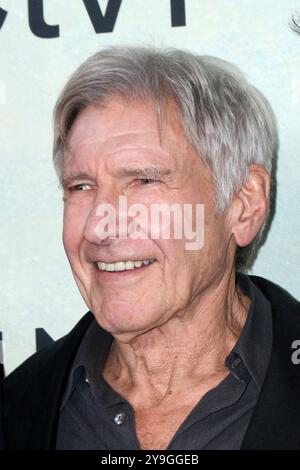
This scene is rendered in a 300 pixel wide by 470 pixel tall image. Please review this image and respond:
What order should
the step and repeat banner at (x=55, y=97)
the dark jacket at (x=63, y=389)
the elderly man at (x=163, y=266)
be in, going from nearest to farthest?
the dark jacket at (x=63, y=389) < the elderly man at (x=163, y=266) < the step and repeat banner at (x=55, y=97)

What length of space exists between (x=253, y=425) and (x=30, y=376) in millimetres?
540

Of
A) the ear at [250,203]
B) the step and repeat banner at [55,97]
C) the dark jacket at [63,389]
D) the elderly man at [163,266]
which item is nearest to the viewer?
the dark jacket at [63,389]

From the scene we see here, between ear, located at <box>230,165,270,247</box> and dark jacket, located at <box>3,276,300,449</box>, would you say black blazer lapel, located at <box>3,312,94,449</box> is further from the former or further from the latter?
ear, located at <box>230,165,270,247</box>

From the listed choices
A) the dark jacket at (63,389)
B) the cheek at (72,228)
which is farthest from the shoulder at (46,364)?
the cheek at (72,228)

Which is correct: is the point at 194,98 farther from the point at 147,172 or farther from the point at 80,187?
the point at 80,187

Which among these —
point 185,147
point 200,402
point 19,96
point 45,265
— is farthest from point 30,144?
point 200,402

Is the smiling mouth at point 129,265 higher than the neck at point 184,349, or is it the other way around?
the smiling mouth at point 129,265

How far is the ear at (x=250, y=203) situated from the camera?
1.54m

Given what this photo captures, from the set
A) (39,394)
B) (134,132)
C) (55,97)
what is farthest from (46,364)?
(55,97)

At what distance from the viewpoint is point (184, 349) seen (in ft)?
5.01

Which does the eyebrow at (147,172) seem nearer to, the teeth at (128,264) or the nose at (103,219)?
the nose at (103,219)

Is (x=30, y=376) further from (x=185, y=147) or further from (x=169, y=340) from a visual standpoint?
(x=185, y=147)

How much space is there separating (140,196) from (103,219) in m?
0.08

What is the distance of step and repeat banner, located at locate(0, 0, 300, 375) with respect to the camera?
1.78m
